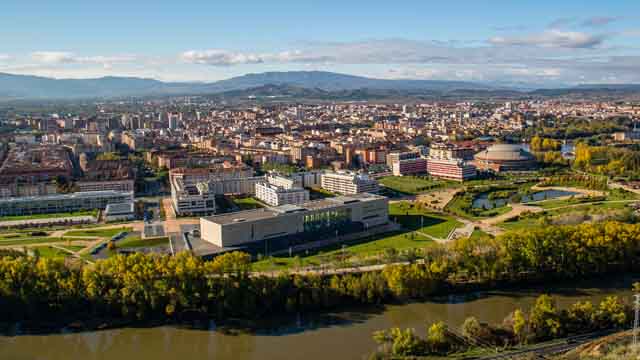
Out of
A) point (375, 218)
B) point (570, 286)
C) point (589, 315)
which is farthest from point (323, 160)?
point (589, 315)

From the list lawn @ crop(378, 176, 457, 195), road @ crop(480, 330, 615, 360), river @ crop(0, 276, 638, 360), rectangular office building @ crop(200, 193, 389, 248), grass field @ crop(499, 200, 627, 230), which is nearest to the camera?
road @ crop(480, 330, 615, 360)

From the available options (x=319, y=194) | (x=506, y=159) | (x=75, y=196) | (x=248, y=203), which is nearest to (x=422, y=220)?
(x=319, y=194)

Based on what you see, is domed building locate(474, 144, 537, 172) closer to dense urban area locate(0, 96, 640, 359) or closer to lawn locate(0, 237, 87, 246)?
dense urban area locate(0, 96, 640, 359)

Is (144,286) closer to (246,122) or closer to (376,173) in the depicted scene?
(376,173)

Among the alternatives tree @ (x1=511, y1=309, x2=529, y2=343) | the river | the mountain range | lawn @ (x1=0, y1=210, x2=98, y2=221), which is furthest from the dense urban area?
the mountain range

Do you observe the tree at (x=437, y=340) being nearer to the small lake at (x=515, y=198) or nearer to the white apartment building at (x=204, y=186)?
the white apartment building at (x=204, y=186)

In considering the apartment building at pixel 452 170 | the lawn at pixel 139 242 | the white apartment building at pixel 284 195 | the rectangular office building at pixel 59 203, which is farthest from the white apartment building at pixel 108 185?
the apartment building at pixel 452 170

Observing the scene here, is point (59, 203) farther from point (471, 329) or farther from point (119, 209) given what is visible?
point (471, 329)
